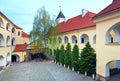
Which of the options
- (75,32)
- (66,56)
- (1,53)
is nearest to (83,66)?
(66,56)

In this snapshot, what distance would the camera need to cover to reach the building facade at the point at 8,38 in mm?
29641

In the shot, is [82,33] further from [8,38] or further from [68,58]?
[8,38]

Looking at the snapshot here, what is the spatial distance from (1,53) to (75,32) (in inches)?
550

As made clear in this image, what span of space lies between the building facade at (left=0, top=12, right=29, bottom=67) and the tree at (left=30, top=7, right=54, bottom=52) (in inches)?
202

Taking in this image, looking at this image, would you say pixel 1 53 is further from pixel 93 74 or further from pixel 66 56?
pixel 93 74

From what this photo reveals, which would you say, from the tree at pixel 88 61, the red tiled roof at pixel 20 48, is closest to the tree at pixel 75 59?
the tree at pixel 88 61

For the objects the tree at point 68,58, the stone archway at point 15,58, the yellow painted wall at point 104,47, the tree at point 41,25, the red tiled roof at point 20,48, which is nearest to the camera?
the yellow painted wall at point 104,47

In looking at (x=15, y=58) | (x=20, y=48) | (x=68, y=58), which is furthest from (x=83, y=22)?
(x=15, y=58)

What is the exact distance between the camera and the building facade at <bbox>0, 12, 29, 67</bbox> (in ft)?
97.2

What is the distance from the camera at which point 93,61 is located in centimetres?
2109

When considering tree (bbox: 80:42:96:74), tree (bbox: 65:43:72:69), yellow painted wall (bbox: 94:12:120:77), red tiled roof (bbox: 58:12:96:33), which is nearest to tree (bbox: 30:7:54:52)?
red tiled roof (bbox: 58:12:96:33)

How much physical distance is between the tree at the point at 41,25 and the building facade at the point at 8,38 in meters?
5.13

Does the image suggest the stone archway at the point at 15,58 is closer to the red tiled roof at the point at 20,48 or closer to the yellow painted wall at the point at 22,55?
the yellow painted wall at the point at 22,55

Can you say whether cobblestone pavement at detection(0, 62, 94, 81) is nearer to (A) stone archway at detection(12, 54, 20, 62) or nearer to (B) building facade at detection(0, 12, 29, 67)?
(B) building facade at detection(0, 12, 29, 67)
